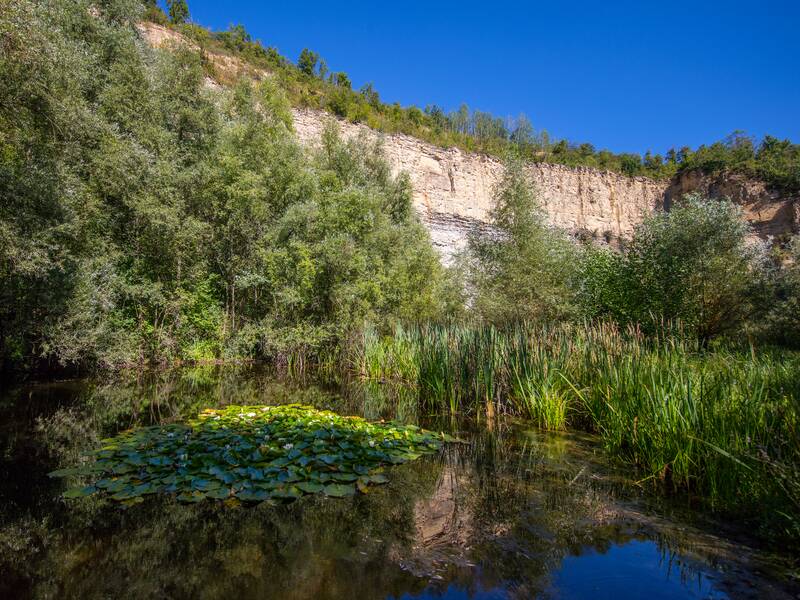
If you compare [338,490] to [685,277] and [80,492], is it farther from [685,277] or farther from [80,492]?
[685,277]

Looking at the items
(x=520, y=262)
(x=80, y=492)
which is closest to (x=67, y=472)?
(x=80, y=492)

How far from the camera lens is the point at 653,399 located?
14.6ft

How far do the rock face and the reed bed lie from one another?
2074 cm

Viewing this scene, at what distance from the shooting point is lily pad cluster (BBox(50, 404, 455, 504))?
150 inches

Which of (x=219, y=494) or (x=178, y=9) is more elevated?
(x=178, y=9)

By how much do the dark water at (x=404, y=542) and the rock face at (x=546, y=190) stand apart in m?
23.9

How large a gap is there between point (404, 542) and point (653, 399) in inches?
118

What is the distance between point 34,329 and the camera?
896 centimetres

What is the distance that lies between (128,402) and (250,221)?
23.5 feet

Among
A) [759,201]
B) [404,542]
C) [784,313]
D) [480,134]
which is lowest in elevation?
[404,542]

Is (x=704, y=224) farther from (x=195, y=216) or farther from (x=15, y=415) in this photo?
(x=15, y=415)

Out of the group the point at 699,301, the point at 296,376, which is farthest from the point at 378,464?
the point at 699,301

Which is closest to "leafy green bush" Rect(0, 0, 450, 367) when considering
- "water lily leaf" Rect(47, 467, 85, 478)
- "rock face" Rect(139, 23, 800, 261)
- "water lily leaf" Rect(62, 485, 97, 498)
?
"water lily leaf" Rect(47, 467, 85, 478)

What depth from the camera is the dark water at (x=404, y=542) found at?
2641 mm
